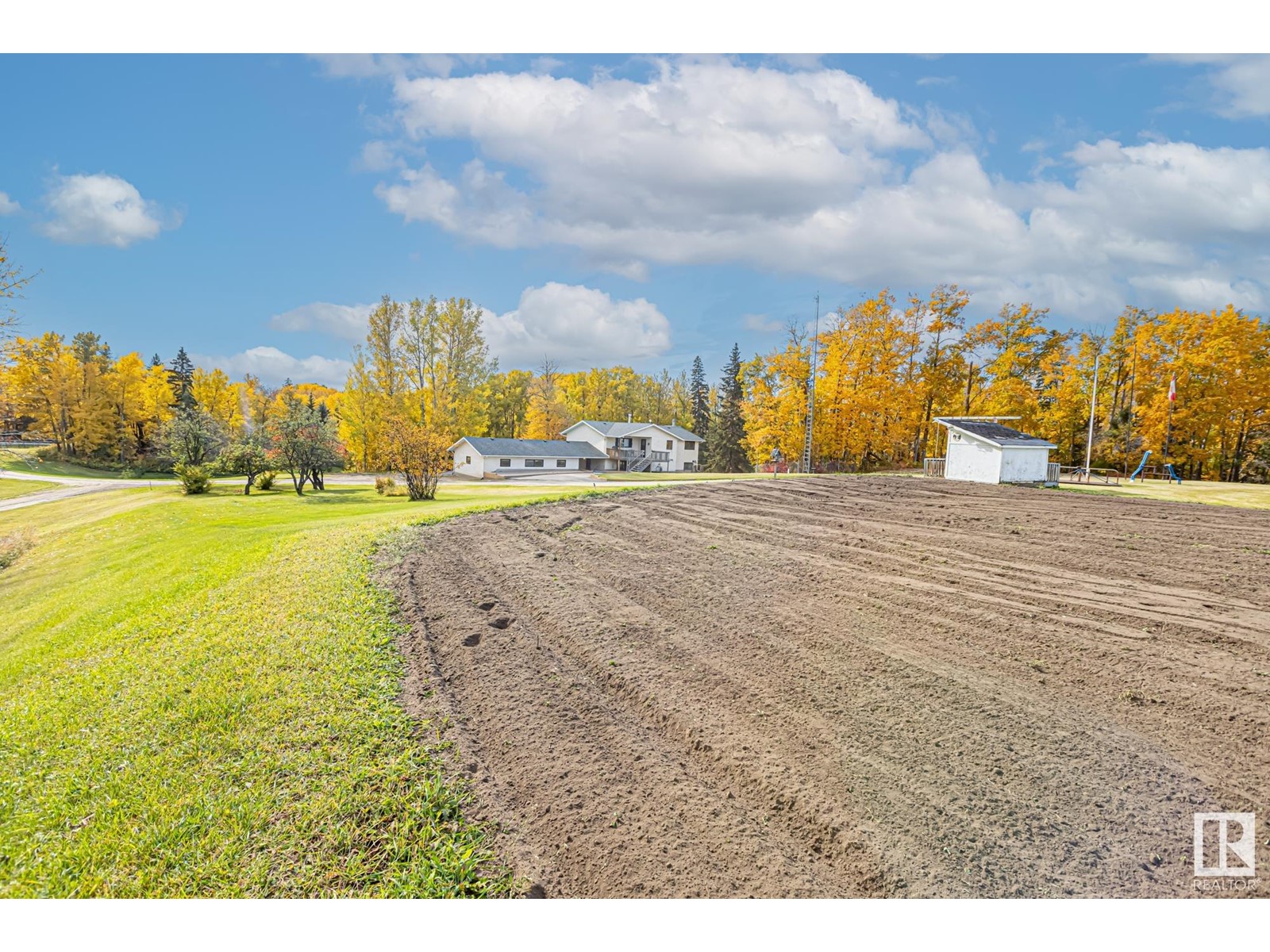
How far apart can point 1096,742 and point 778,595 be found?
320 centimetres

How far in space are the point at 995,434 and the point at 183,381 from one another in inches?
2698

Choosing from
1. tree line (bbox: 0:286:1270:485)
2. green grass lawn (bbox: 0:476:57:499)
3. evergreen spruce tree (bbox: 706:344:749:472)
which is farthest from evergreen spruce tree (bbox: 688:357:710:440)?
green grass lawn (bbox: 0:476:57:499)

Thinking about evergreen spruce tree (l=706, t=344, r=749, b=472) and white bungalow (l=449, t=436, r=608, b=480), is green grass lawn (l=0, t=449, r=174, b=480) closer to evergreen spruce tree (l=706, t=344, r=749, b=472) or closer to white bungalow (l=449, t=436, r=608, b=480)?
white bungalow (l=449, t=436, r=608, b=480)

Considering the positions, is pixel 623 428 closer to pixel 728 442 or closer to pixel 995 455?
pixel 728 442

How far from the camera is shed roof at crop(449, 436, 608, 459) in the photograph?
128ft

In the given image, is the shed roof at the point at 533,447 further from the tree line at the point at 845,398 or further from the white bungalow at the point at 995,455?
the white bungalow at the point at 995,455

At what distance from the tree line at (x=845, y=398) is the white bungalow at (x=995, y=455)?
7.81 meters

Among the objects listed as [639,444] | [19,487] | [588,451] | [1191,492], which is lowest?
[19,487]

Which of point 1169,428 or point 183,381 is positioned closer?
point 1169,428

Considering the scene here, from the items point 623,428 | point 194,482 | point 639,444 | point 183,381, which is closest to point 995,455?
point 639,444

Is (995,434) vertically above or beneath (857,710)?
above

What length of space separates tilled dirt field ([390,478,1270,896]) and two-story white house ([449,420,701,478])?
31.5 metres

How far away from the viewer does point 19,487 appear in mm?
28562

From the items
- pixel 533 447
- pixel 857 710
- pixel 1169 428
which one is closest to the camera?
pixel 857 710
